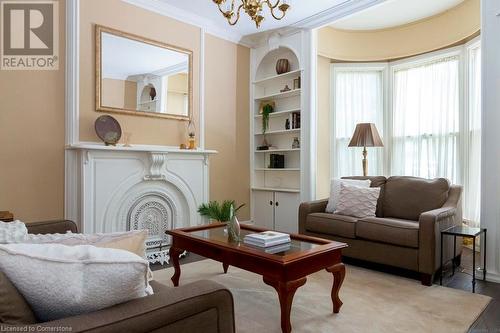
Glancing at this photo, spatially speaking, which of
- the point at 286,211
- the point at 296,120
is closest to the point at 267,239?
the point at 286,211

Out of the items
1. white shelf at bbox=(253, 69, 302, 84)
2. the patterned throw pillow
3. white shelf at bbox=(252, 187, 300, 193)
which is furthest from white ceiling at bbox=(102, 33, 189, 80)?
the patterned throw pillow

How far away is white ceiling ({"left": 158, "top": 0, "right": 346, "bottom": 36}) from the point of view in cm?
398

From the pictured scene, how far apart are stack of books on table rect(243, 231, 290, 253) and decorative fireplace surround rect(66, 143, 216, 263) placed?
5.38ft

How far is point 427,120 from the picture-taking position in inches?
180

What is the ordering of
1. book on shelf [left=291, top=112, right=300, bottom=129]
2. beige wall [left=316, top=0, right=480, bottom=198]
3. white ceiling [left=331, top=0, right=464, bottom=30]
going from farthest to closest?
book on shelf [left=291, top=112, right=300, bottom=129]
beige wall [left=316, top=0, right=480, bottom=198]
white ceiling [left=331, top=0, right=464, bottom=30]

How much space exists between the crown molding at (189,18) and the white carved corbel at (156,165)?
1778 millimetres

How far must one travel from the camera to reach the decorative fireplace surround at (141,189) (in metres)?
3.34

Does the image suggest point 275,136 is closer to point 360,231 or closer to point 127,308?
point 360,231

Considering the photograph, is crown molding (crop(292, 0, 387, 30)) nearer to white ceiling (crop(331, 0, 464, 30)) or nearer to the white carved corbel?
white ceiling (crop(331, 0, 464, 30))

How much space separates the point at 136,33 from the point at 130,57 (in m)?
0.31

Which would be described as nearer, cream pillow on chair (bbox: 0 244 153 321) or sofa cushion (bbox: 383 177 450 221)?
cream pillow on chair (bbox: 0 244 153 321)

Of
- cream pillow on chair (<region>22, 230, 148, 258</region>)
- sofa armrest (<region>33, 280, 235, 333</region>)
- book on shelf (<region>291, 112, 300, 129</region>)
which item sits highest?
book on shelf (<region>291, 112, 300, 129</region>)

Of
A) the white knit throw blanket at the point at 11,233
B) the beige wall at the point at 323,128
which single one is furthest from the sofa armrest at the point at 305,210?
the white knit throw blanket at the point at 11,233

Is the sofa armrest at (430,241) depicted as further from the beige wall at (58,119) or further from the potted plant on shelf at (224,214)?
the beige wall at (58,119)
